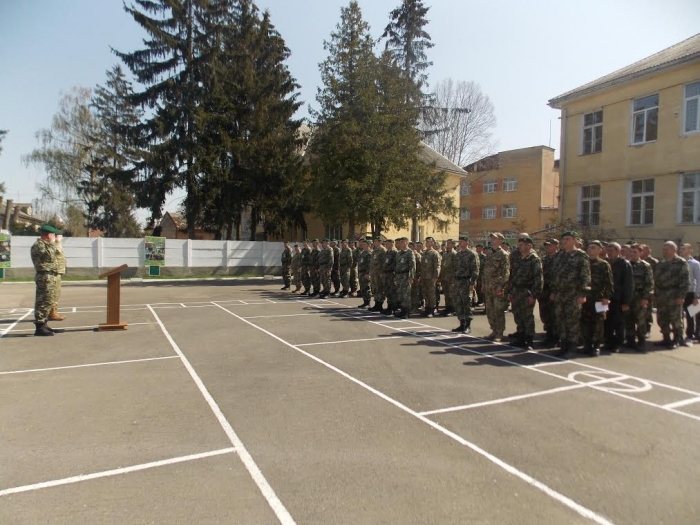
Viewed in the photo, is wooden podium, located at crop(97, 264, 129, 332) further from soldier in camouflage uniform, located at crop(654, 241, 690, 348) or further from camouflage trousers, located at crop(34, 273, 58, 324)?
soldier in camouflage uniform, located at crop(654, 241, 690, 348)

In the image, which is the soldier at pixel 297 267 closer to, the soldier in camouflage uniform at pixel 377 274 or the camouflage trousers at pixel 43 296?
the soldier in camouflage uniform at pixel 377 274

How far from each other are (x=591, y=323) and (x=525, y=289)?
126 cm

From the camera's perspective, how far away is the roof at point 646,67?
18.2 metres

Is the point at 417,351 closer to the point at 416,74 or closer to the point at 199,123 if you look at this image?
the point at 199,123

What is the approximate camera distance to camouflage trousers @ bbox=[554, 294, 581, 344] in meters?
7.90

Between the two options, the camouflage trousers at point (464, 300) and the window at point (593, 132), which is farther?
the window at point (593, 132)

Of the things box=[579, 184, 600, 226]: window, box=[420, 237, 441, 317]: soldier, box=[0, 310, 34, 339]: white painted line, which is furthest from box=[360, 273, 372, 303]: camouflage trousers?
box=[579, 184, 600, 226]: window

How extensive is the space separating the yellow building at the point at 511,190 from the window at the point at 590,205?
22174 millimetres

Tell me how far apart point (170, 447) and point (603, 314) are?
24.1 feet

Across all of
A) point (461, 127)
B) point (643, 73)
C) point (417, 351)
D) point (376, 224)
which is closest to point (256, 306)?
point (417, 351)

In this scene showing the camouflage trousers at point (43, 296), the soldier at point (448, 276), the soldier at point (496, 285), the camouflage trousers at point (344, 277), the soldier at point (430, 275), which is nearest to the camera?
the soldier at point (496, 285)

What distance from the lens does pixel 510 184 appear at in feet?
163

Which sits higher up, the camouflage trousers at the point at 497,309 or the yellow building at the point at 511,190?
the yellow building at the point at 511,190

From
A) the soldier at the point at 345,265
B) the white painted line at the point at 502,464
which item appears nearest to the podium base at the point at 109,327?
the white painted line at the point at 502,464
